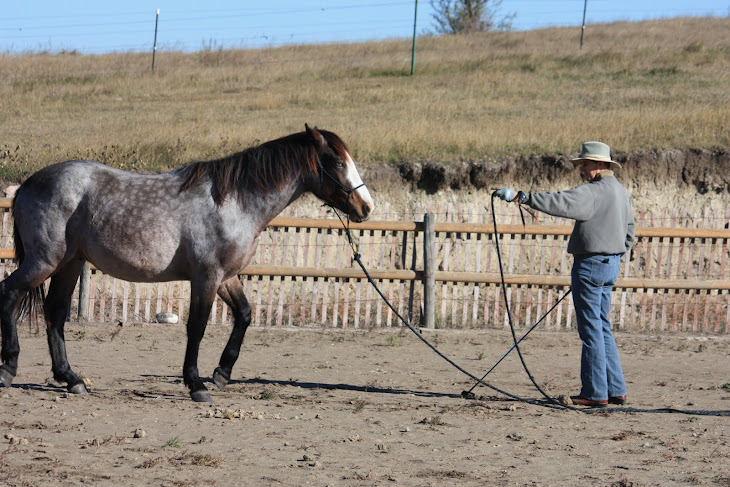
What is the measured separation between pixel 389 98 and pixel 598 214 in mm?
16823

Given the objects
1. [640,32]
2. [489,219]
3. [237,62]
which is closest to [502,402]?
[489,219]

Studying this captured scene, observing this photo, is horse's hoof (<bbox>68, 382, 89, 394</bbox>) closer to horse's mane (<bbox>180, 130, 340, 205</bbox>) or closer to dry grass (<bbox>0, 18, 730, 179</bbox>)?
horse's mane (<bbox>180, 130, 340, 205</bbox>)

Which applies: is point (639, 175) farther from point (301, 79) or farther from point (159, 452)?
point (301, 79)

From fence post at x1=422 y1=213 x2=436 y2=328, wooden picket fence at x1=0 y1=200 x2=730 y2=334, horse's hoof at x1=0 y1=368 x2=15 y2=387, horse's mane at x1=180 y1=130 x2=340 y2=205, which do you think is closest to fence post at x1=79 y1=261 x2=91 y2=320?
wooden picket fence at x1=0 y1=200 x2=730 y2=334

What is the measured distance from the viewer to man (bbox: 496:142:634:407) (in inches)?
264

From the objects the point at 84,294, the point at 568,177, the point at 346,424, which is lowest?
the point at 346,424

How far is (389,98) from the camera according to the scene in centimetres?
2309

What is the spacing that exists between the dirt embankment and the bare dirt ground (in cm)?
497

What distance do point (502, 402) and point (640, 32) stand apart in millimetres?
33158

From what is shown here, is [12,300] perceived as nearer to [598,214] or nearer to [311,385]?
[311,385]

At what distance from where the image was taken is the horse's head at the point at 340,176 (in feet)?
22.4

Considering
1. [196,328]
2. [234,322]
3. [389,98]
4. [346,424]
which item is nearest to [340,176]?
[234,322]

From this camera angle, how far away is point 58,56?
3594 cm

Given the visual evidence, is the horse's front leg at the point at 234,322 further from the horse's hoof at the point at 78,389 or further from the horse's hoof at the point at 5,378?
the horse's hoof at the point at 5,378
